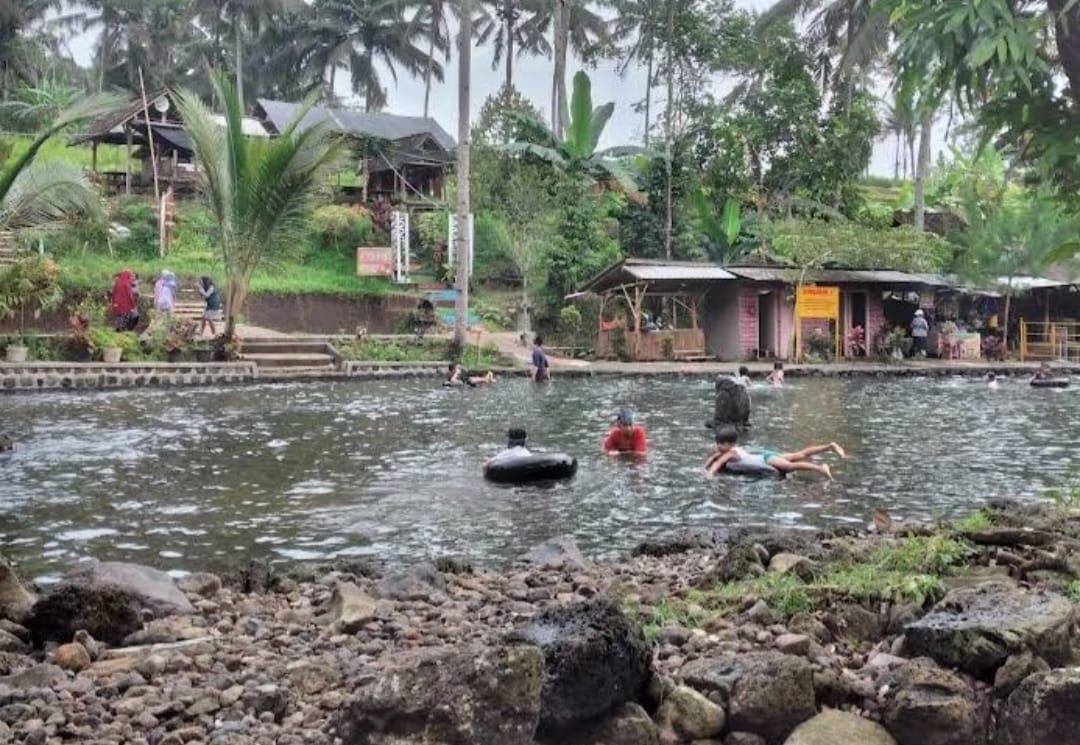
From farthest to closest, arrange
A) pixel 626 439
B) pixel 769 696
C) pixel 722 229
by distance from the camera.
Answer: pixel 722 229
pixel 626 439
pixel 769 696

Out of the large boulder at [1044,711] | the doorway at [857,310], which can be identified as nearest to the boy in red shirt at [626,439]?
the large boulder at [1044,711]

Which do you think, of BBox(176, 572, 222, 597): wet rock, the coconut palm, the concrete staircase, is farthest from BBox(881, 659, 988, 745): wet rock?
the concrete staircase

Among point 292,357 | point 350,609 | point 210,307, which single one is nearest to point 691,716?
point 350,609

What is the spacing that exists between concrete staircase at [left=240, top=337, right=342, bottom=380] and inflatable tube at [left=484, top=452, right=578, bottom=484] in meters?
13.6

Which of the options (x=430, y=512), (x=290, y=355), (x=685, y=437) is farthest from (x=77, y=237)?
(x=430, y=512)

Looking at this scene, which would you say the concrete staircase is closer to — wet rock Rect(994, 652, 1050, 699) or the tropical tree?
the tropical tree

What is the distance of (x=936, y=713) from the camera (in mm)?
3859

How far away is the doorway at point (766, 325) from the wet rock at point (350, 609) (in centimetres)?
2702

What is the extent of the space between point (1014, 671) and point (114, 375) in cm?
2175

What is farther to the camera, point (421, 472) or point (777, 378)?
point (777, 378)

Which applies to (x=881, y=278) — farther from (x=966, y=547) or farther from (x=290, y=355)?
(x=966, y=547)

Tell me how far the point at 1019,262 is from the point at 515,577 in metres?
30.7

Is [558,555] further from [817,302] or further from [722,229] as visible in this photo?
[722,229]

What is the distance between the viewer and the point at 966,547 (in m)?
6.11
